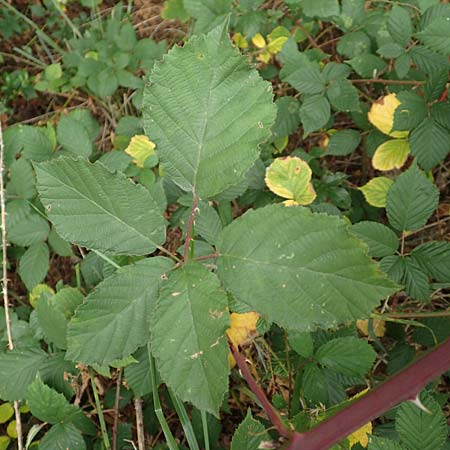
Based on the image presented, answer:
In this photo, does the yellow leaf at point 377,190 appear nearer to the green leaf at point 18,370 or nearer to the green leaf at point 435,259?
the green leaf at point 435,259

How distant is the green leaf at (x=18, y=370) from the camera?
1.47 m

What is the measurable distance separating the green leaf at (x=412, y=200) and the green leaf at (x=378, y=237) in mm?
58

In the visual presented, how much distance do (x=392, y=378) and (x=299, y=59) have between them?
1.33 metres

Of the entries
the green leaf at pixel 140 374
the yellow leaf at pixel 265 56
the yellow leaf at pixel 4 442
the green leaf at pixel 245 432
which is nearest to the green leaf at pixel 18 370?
the green leaf at pixel 140 374

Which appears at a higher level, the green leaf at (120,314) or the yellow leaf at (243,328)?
the green leaf at (120,314)

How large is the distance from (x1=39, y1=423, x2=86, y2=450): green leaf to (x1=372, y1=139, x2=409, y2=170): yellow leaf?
130 centimetres

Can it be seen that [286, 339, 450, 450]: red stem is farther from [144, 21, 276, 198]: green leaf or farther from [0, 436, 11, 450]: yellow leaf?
[0, 436, 11, 450]: yellow leaf

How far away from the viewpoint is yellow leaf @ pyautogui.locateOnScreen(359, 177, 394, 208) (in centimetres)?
163

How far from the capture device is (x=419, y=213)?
139 centimetres

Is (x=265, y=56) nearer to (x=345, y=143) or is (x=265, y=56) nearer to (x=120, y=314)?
(x=345, y=143)

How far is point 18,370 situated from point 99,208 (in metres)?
0.82

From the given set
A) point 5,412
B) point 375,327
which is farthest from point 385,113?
point 5,412

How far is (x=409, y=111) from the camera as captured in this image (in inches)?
60.7

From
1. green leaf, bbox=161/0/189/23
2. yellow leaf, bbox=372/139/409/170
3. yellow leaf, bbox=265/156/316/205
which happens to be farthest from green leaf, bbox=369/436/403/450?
green leaf, bbox=161/0/189/23
